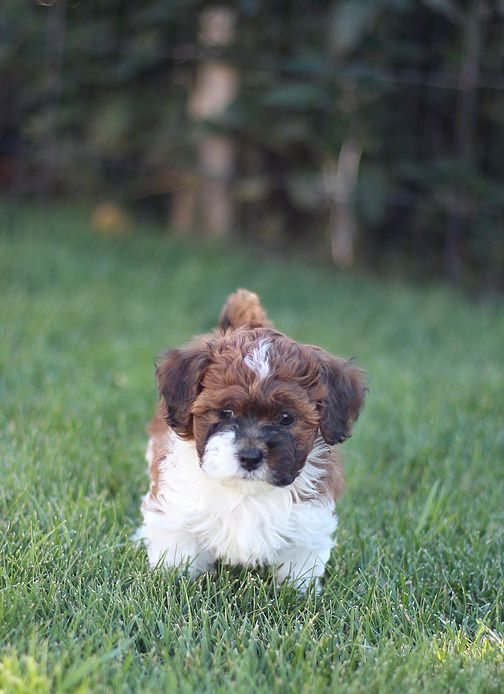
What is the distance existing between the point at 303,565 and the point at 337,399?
0.65m

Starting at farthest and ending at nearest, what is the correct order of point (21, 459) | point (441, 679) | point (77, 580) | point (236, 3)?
point (236, 3), point (21, 459), point (77, 580), point (441, 679)

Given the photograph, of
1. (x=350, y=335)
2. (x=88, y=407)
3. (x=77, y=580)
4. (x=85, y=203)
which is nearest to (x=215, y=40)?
(x=85, y=203)

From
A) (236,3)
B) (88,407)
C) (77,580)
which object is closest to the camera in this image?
(77,580)

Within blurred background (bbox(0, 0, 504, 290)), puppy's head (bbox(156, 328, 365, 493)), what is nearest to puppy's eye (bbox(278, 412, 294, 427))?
puppy's head (bbox(156, 328, 365, 493))

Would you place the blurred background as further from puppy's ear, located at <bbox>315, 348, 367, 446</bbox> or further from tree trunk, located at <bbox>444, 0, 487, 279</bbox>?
puppy's ear, located at <bbox>315, 348, 367, 446</bbox>

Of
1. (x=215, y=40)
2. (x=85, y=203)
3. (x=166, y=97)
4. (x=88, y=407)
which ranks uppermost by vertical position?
(x=215, y=40)

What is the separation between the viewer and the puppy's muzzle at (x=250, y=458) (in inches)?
120

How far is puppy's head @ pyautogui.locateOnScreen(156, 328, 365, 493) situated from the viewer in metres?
3.09

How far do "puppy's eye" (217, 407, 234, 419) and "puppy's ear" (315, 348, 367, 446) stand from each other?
34 centimetres

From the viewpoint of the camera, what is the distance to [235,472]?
3.06 metres

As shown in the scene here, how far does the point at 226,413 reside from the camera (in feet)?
10.5

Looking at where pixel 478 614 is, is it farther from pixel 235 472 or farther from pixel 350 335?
pixel 350 335

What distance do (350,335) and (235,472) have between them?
433 centimetres

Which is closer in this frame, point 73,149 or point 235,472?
point 235,472
